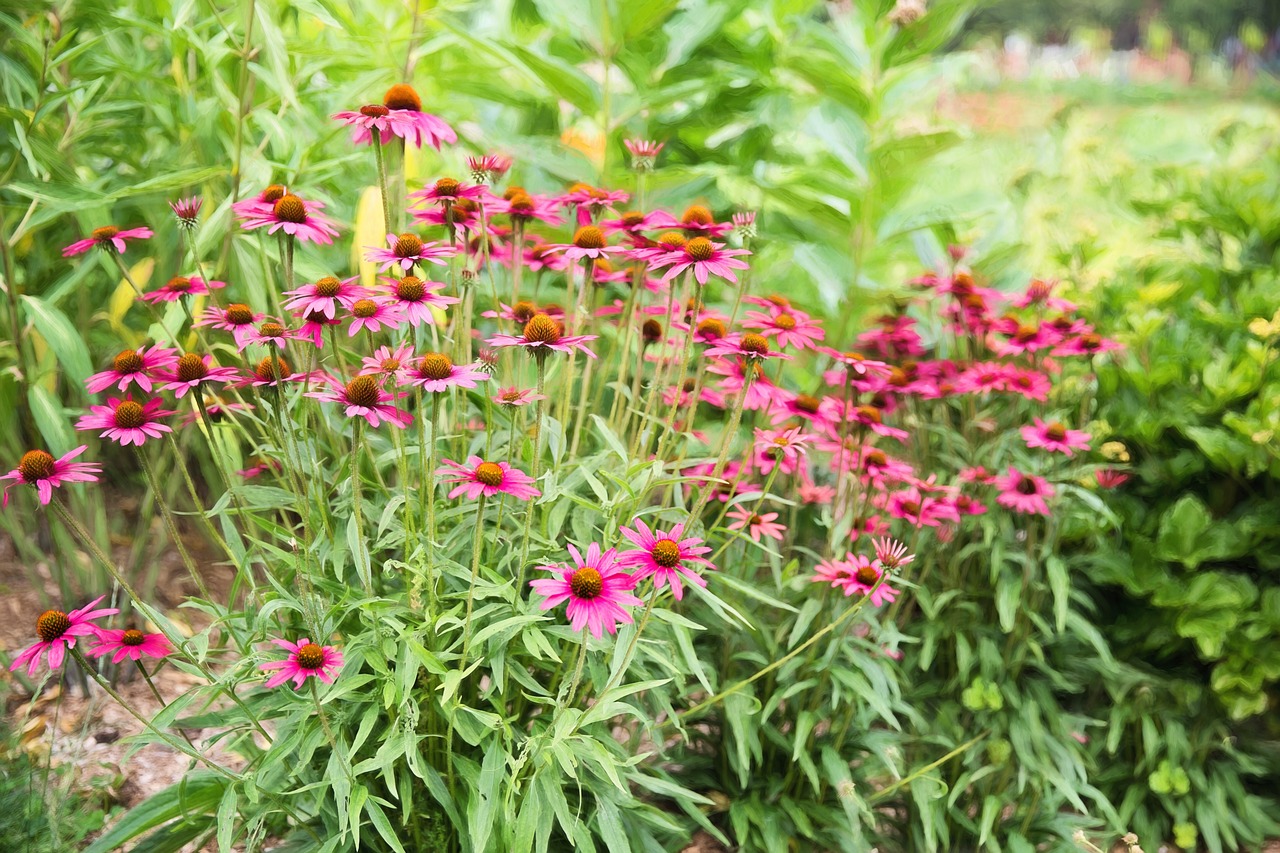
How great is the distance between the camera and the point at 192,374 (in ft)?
4.12

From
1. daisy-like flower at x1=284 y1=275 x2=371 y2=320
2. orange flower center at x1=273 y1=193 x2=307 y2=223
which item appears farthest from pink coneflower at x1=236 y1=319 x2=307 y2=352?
orange flower center at x1=273 y1=193 x2=307 y2=223

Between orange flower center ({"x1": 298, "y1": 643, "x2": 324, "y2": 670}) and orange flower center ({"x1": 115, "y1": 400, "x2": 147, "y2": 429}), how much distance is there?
1.17 feet

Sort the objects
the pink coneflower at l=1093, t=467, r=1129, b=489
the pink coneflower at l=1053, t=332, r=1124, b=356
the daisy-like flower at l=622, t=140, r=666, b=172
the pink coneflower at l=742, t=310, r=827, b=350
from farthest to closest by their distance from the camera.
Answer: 1. the pink coneflower at l=1093, t=467, r=1129, b=489
2. the pink coneflower at l=1053, t=332, r=1124, b=356
3. the daisy-like flower at l=622, t=140, r=666, b=172
4. the pink coneflower at l=742, t=310, r=827, b=350

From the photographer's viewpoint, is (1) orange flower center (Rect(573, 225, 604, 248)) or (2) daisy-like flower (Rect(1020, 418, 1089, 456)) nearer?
(1) orange flower center (Rect(573, 225, 604, 248))

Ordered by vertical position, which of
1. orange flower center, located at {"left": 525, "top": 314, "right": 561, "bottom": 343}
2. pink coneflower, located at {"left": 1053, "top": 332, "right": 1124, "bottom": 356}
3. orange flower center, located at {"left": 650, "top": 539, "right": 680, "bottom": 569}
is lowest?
orange flower center, located at {"left": 650, "top": 539, "right": 680, "bottom": 569}

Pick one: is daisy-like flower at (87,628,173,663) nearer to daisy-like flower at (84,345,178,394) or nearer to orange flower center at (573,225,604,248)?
daisy-like flower at (84,345,178,394)

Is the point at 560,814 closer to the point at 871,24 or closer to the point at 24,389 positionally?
the point at 24,389

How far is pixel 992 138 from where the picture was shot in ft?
25.0

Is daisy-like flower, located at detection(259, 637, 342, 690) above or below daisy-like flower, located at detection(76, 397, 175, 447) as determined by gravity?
below

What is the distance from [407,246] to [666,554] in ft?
1.66

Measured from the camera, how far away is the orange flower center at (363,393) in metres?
1.18

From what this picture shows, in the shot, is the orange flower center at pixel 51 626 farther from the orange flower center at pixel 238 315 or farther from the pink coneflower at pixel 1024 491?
the pink coneflower at pixel 1024 491

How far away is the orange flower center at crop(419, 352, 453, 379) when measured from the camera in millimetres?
1176

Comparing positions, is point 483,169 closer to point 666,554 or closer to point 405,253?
point 405,253
